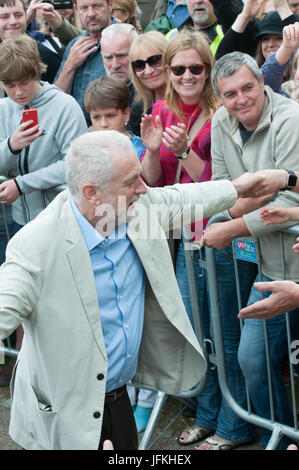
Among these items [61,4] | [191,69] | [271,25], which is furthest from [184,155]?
[61,4]

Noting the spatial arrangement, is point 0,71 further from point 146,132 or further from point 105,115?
point 146,132

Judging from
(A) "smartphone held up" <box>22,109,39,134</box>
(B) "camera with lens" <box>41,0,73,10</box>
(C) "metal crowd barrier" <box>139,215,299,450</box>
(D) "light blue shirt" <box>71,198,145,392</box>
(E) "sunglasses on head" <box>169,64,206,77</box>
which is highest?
(B) "camera with lens" <box>41,0,73,10</box>

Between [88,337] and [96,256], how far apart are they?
1.18 ft

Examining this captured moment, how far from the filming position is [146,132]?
14.0ft

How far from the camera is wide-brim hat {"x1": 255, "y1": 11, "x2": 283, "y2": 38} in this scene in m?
4.82

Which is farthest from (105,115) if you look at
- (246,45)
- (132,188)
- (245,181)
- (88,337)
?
(88,337)

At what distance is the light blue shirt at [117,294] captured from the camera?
2959 mm

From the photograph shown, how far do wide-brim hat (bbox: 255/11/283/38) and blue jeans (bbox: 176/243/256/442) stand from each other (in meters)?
1.77

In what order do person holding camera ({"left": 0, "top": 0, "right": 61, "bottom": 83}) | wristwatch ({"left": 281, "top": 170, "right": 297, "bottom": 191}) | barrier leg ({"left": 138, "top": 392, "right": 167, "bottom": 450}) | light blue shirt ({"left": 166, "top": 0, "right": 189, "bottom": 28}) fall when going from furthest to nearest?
light blue shirt ({"left": 166, "top": 0, "right": 189, "bottom": 28}) → person holding camera ({"left": 0, "top": 0, "right": 61, "bottom": 83}) → barrier leg ({"left": 138, "top": 392, "right": 167, "bottom": 450}) → wristwatch ({"left": 281, "top": 170, "right": 297, "bottom": 191})

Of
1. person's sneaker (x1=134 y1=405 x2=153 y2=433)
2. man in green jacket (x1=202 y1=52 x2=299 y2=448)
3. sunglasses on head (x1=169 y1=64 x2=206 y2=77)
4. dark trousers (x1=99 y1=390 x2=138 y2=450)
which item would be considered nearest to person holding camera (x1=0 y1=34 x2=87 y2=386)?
sunglasses on head (x1=169 y1=64 x2=206 y2=77)

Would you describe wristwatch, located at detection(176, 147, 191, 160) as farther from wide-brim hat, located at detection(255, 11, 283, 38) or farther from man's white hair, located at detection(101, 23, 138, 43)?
man's white hair, located at detection(101, 23, 138, 43)

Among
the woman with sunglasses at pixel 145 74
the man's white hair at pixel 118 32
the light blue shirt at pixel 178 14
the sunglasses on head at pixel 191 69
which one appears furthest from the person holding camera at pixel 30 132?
the light blue shirt at pixel 178 14

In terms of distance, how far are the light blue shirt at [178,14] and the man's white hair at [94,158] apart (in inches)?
149

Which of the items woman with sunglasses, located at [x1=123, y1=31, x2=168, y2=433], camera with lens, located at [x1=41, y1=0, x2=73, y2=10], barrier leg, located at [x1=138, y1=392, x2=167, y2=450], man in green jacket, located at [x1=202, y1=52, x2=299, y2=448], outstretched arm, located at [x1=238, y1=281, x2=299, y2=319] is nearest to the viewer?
outstretched arm, located at [x1=238, y1=281, x2=299, y2=319]
